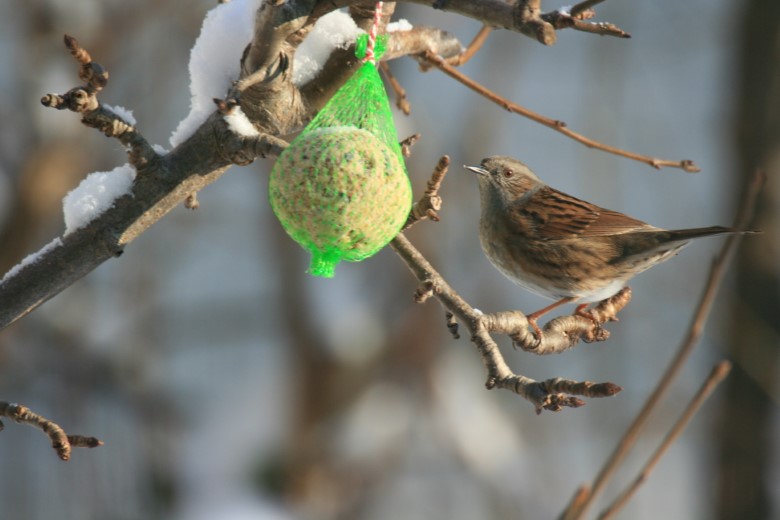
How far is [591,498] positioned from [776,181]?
6048 mm

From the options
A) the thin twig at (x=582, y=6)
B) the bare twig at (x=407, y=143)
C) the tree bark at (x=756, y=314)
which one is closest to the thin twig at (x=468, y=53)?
the bare twig at (x=407, y=143)

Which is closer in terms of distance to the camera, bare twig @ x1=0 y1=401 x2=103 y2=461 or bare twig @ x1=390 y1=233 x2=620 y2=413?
bare twig @ x1=390 y1=233 x2=620 y2=413

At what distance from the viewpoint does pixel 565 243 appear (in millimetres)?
3863

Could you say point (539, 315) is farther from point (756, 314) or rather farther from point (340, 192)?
point (756, 314)

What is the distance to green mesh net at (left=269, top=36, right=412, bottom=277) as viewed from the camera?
2393 millimetres

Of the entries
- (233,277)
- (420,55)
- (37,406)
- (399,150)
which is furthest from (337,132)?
(233,277)

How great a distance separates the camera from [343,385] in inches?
310

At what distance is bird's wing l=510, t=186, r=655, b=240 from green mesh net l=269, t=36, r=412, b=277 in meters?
1.49

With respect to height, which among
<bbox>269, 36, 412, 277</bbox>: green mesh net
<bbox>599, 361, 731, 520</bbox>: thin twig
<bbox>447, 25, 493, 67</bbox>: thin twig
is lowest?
<bbox>599, 361, 731, 520</bbox>: thin twig

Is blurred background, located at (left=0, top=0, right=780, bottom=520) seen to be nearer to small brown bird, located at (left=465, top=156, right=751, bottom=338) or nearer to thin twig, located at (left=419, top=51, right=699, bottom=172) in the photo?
small brown bird, located at (left=465, top=156, right=751, bottom=338)

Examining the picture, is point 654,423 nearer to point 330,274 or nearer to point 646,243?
point 646,243

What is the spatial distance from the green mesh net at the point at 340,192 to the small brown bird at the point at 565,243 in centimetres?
136

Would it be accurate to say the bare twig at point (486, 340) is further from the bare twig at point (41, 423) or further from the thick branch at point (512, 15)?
the bare twig at point (41, 423)

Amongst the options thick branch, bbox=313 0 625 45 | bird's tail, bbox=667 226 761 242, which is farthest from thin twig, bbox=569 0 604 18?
bird's tail, bbox=667 226 761 242
